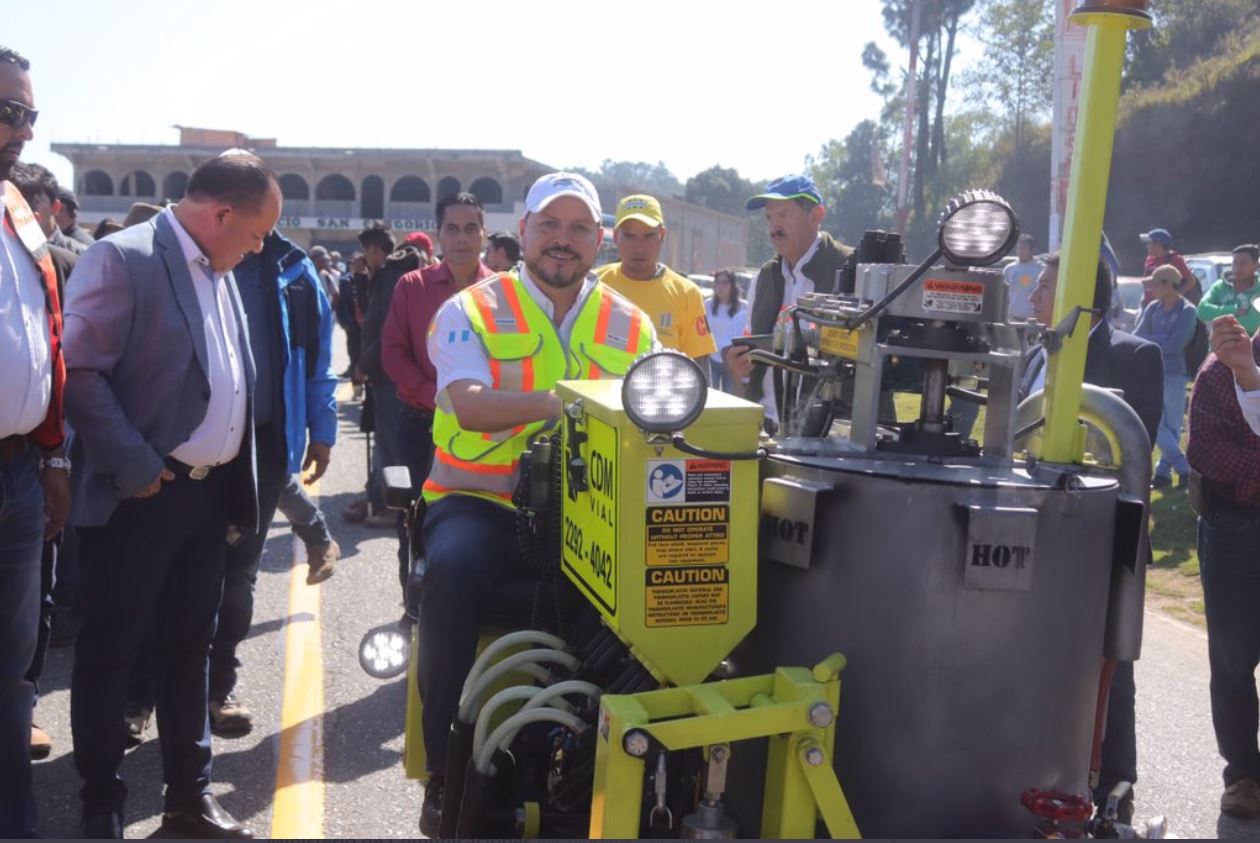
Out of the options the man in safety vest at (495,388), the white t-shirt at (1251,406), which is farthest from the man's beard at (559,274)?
the white t-shirt at (1251,406)

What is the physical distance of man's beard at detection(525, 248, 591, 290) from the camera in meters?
3.78

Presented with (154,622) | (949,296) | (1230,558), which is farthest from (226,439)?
(1230,558)

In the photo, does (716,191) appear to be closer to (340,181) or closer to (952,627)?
(340,181)

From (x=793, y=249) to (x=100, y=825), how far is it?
3.80m

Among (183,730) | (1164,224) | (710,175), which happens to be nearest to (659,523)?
(183,730)

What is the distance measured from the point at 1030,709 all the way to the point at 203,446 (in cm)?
269

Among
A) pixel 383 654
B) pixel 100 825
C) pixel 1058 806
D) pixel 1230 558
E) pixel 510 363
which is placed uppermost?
pixel 510 363

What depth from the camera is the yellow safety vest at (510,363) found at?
366cm

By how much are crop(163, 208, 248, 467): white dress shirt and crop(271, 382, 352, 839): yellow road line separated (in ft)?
4.16

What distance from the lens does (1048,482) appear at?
7.96 ft

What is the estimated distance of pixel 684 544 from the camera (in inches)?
102

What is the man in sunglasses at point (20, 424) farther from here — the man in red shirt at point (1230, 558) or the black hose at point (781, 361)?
the man in red shirt at point (1230, 558)

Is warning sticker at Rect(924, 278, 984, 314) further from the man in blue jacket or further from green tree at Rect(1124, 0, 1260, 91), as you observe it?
green tree at Rect(1124, 0, 1260, 91)

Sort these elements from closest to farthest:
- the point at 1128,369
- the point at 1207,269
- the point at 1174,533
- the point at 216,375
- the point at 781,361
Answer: the point at 781,361
the point at 216,375
the point at 1128,369
the point at 1174,533
the point at 1207,269
